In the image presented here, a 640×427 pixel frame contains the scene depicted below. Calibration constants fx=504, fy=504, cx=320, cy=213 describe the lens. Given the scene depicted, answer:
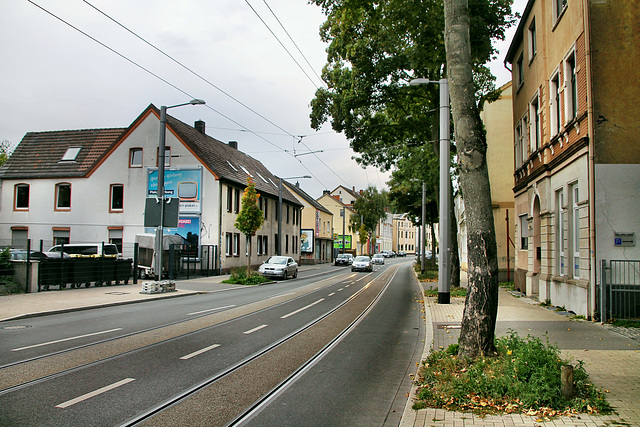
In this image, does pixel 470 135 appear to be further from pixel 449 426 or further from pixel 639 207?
pixel 639 207

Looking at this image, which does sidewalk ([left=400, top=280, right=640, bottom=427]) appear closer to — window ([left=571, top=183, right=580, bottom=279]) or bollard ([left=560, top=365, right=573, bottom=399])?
bollard ([left=560, top=365, right=573, bottom=399])

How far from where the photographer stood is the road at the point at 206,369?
5.16 meters

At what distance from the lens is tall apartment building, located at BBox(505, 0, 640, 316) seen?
463 inches

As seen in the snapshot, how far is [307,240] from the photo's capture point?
59.7 meters

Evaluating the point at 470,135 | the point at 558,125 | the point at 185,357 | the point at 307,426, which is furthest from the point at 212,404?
the point at 558,125

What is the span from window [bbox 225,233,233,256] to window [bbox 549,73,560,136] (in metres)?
23.6

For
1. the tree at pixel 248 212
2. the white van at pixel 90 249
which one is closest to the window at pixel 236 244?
the tree at pixel 248 212

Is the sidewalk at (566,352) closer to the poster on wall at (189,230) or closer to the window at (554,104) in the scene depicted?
the window at (554,104)

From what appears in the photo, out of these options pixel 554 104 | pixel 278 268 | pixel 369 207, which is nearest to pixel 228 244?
pixel 278 268

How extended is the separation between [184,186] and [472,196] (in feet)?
95.8

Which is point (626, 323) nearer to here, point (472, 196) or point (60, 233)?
point (472, 196)

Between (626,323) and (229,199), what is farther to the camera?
(229,199)

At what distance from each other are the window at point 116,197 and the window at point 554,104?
2877cm

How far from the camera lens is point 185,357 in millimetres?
7715
